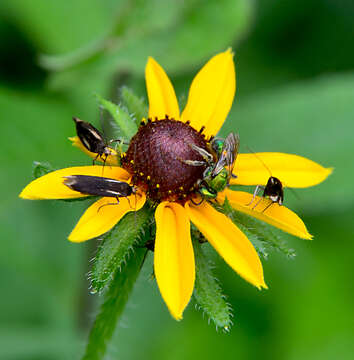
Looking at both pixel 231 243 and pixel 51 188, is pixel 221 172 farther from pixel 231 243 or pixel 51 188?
pixel 51 188

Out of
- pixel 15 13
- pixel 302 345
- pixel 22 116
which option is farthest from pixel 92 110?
pixel 302 345

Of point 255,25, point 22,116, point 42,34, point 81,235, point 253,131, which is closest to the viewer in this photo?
point 81,235

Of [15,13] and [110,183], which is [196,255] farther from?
[15,13]

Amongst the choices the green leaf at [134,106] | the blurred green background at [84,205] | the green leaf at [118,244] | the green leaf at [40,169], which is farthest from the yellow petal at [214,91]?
the blurred green background at [84,205]

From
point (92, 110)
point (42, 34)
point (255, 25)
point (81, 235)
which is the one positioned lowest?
point (81, 235)

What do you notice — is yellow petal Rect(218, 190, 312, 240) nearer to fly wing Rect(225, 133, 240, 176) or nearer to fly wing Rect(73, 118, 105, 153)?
fly wing Rect(225, 133, 240, 176)

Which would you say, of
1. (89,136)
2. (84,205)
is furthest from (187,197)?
(84,205)
